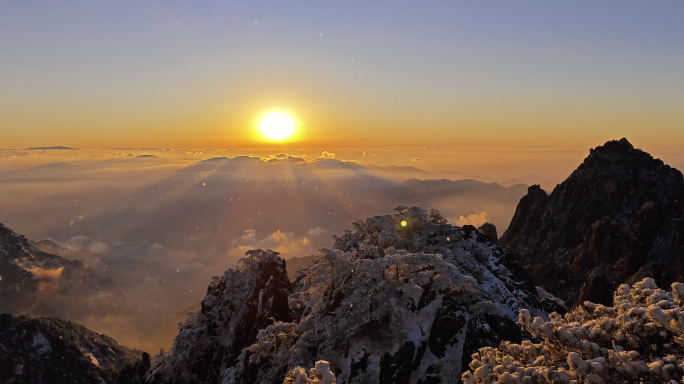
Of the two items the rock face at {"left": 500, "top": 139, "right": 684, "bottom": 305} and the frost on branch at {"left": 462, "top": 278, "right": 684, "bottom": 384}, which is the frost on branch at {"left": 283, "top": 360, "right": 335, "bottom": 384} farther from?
the rock face at {"left": 500, "top": 139, "right": 684, "bottom": 305}

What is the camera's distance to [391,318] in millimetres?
26203

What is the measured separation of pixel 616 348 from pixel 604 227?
74019 millimetres

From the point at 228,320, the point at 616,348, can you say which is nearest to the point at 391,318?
the point at 616,348

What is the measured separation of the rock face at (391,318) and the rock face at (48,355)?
4021 inches

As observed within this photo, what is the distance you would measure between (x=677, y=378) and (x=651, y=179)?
93.6m

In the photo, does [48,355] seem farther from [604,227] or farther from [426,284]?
[604,227]

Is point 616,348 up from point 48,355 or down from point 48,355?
up

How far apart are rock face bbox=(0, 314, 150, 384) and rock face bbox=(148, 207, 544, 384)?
102 metres

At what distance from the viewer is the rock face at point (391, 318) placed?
24.9m

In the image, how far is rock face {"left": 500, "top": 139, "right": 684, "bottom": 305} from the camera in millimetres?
60938

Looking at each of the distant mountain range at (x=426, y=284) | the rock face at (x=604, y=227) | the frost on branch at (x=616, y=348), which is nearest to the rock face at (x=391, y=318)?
the distant mountain range at (x=426, y=284)

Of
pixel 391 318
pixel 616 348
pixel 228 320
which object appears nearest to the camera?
pixel 616 348

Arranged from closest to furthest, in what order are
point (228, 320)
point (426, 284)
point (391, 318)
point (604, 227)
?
point (391, 318) < point (426, 284) < point (228, 320) < point (604, 227)

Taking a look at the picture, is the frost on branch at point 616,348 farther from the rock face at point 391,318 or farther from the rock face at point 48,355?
the rock face at point 48,355
